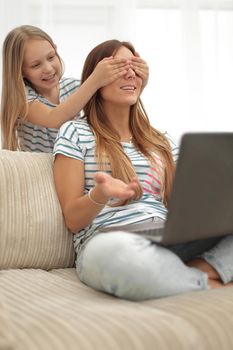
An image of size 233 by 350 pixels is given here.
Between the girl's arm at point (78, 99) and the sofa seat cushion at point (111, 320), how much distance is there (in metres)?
0.64

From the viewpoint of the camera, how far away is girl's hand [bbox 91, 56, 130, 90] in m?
1.65

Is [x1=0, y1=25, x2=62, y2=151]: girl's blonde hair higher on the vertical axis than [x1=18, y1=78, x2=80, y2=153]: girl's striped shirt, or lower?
higher

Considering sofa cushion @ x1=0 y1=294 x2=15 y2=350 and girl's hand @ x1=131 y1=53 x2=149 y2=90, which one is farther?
girl's hand @ x1=131 y1=53 x2=149 y2=90

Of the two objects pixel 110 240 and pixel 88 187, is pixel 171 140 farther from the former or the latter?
pixel 110 240

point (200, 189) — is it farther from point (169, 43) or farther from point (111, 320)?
point (169, 43)

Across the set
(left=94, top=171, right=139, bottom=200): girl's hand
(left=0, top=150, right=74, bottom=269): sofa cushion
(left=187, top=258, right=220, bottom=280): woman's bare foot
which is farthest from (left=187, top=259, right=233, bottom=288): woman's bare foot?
(left=0, top=150, right=74, bottom=269): sofa cushion

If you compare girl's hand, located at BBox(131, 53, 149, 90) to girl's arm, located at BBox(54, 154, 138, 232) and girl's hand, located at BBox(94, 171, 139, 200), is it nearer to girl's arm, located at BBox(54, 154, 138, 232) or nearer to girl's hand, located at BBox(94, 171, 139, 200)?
girl's arm, located at BBox(54, 154, 138, 232)

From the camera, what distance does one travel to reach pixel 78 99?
173 centimetres

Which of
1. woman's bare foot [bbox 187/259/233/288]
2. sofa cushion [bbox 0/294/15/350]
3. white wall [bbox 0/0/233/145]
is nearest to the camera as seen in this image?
sofa cushion [bbox 0/294/15/350]

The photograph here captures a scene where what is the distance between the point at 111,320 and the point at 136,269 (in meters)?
0.13

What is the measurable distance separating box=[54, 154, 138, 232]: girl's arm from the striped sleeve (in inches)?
0.5

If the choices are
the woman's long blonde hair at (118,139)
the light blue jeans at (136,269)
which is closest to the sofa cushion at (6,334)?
the light blue jeans at (136,269)

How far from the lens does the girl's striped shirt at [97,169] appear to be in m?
1.55

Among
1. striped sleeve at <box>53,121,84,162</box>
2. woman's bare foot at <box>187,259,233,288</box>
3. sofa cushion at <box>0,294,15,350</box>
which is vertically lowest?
woman's bare foot at <box>187,259,233,288</box>
